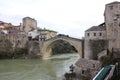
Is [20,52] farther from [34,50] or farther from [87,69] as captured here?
[87,69]

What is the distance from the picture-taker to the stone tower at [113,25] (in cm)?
2120

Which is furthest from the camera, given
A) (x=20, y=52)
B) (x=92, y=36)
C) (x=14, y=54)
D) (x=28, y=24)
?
(x=28, y=24)

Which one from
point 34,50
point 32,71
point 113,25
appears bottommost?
point 32,71

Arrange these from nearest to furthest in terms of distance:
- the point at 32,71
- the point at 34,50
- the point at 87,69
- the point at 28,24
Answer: the point at 87,69 → the point at 32,71 → the point at 34,50 → the point at 28,24

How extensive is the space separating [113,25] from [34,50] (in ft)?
80.4

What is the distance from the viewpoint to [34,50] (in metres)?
44.7

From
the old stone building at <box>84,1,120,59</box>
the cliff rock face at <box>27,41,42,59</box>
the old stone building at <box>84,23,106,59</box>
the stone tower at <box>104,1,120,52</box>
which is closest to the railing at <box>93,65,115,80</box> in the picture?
the old stone building at <box>84,1,120,59</box>

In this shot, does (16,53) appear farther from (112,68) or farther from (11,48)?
(112,68)

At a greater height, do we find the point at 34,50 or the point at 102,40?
the point at 102,40

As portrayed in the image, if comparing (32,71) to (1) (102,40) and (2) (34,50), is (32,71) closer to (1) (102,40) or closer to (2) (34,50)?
(1) (102,40)

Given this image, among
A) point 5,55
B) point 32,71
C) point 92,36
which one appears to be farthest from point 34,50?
point 92,36

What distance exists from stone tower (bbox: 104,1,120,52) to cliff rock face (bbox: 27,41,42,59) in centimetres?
2240

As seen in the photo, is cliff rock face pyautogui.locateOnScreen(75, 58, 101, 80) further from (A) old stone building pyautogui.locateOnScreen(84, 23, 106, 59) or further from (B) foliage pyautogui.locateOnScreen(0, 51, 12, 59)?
(B) foliage pyautogui.locateOnScreen(0, 51, 12, 59)

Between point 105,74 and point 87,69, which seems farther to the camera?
point 87,69
